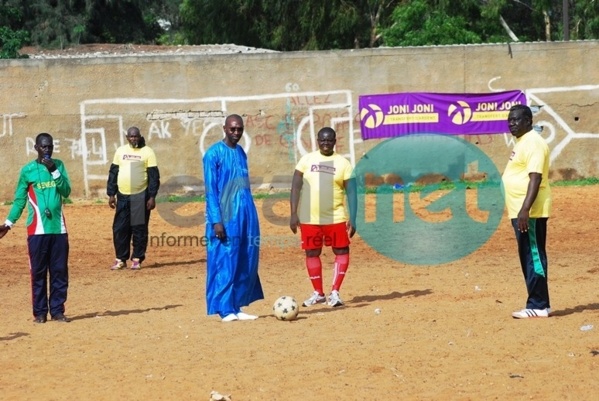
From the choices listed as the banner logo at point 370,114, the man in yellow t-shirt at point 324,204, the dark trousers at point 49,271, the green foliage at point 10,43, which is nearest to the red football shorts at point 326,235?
the man in yellow t-shirt at point 324,204

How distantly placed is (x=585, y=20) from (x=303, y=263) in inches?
914

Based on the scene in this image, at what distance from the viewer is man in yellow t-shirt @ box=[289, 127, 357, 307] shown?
34.1 feet

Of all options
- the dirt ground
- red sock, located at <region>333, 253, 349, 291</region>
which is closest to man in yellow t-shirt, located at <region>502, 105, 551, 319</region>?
the dirt ground

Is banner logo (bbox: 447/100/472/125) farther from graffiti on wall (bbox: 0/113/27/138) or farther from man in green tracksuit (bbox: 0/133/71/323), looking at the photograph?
man in green tracksuit (bbox: 0/133/71/323)

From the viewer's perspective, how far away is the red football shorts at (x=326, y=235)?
1046cm

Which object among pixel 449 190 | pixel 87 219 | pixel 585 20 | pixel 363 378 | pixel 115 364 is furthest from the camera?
pixel 585 20

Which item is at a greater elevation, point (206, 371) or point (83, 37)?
point (83, 37)

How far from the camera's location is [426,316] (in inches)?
371

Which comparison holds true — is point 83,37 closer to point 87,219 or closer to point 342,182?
point 87,219

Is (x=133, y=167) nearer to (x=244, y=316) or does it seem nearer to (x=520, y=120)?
(x=244, y=316)

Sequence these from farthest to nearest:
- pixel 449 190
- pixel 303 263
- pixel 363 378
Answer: pixel 449 190
pixel 303 263
pixel 363 378

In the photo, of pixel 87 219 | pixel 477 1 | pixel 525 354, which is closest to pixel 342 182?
pixel 525 354

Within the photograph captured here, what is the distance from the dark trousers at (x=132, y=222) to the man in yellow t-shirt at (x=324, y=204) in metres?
3.75

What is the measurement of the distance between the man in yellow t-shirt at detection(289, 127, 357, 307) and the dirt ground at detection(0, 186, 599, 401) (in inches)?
21.4
